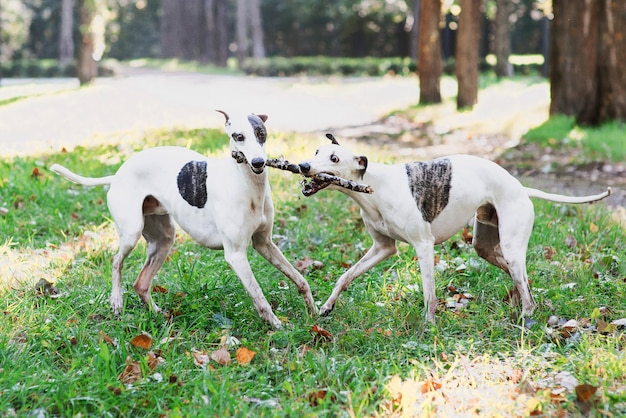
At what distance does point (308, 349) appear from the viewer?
14.1ft

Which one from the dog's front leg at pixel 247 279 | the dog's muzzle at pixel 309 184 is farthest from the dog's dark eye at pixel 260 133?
the dog's front leg at pixel 247 279

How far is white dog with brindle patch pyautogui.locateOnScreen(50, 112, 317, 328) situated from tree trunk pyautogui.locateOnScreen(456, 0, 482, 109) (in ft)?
42.3

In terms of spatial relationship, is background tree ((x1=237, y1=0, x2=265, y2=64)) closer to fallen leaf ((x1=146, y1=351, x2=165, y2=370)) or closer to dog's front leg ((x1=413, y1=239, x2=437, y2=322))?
dog's front leg ((x1=413, y1=239, x2=437, y2=322))

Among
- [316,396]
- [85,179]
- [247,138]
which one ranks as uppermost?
[247,138]

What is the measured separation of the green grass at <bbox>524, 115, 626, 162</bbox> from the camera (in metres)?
10.7

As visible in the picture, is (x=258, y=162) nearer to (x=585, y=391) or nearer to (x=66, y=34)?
(x=585, y=391)

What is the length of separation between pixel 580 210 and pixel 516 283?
2.85 metres

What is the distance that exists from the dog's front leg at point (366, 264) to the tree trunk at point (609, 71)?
28.6ft

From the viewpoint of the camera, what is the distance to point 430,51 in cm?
1805

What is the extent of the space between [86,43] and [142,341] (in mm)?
20078

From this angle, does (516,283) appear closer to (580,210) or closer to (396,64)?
(580,210)

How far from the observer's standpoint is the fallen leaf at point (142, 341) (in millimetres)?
4207

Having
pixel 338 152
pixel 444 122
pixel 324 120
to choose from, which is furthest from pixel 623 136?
pixel 338 152

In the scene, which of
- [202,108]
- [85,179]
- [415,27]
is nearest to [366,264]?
[85,179]
